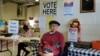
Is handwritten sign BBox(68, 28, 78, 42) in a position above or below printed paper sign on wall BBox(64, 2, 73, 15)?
below

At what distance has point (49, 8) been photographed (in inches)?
135

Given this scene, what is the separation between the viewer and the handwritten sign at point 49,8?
337cm

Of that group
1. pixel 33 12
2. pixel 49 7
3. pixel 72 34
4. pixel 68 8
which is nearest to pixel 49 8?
pixel 49 7

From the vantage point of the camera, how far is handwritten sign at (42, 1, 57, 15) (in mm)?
3367

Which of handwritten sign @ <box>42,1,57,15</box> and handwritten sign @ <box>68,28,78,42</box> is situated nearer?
handwritten sign @ <box>68,28,78,42</box>

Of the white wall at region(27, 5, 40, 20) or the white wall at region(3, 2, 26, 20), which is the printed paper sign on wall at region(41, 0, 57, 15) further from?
the white wall at region(27, 5, 40, 20)

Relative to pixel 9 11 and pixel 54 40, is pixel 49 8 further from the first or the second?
pixel 9 11

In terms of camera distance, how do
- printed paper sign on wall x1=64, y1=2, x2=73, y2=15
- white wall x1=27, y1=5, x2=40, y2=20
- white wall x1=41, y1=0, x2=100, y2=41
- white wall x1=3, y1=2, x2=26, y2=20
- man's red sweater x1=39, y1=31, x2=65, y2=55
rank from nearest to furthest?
man's red sweater x1=39, y1=31, x2=65, y2=55 < white wall x1=41, y1=0, x2=100, y2=41 < printed paper sign on wall x1=64, y1=2, x2=73, y2=15 < white wall x1=3, y1=2, x2=26, y2=20 < white wall x1=27, y1=5, x2=40, y2=20

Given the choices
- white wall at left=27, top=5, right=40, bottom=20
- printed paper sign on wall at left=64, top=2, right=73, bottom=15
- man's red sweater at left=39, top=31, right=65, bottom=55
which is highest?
white wall at left=27, top=5, right=40, bottom=20

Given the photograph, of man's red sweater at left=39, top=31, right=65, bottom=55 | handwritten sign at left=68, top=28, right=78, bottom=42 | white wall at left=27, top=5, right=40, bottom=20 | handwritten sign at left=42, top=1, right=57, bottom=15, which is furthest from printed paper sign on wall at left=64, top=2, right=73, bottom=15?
white wall at left=27, top=5, right=40, bottom=20

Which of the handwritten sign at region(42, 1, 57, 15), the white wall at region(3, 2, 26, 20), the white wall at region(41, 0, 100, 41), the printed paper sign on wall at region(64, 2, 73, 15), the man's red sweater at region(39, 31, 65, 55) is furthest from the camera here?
the white wall at region(3, 2, 26, 20)

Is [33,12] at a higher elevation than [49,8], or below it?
higher

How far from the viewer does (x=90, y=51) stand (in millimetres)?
2484

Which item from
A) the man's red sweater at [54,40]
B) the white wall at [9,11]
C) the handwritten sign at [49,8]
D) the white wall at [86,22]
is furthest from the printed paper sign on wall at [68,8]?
the white wall at [9,11]
